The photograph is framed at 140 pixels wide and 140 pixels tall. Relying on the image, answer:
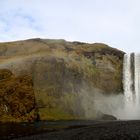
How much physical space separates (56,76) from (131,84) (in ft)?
94.7

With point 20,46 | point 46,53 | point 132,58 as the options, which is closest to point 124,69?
point 132,58

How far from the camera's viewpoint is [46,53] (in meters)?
137

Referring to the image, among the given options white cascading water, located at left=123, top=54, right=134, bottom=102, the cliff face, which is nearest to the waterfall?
white cascading water, located at left=123, top=54, right=134, bottom=102

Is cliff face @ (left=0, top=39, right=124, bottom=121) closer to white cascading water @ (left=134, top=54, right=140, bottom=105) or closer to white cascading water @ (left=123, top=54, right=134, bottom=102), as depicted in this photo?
white cascading water @ (left=123, top=54, right=134, bottom=102)

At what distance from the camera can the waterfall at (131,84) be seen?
5175 inches

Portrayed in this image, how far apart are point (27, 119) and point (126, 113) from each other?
138ft

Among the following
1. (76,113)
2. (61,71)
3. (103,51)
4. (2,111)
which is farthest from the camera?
(103,51)

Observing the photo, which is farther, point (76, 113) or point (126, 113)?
point (126, 113)

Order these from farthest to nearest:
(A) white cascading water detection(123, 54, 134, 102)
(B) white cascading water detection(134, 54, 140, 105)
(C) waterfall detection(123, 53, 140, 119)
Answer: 1. (A) white cascading water detection(123, 54, 134, 102)
2. (B) white cascading water detection(134, 54, 140, 105)
3. (C) waterfall detection(123, 53, 140, 119)

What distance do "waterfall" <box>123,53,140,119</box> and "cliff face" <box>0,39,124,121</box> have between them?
8.69 feet

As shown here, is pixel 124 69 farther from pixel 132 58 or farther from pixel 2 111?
pixel 2 111

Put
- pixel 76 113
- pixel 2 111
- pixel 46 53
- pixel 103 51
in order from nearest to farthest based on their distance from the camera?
1. pixel 2 111
2. pixel 76 113
3. pixel 46 53
4. pixel 103 51

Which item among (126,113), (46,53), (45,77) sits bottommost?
(126,113)

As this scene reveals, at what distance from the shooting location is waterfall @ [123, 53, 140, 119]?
13144 centimetres
